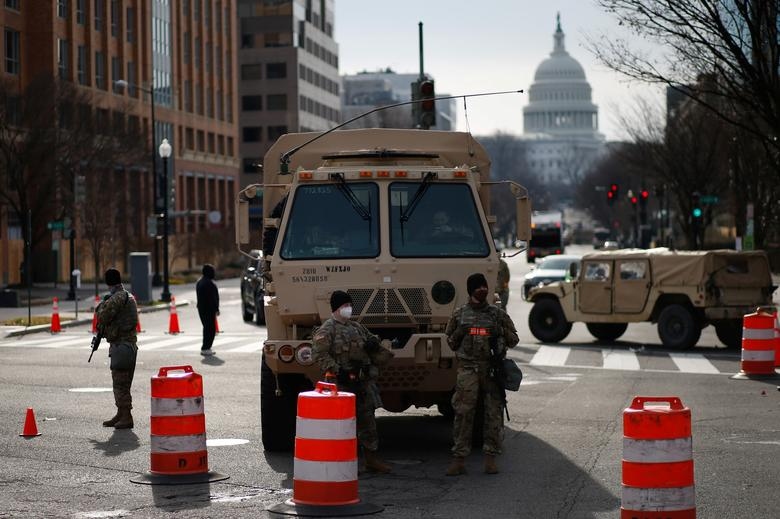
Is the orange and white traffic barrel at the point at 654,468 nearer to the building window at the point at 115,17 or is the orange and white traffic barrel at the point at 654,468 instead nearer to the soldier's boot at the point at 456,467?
the soldier's boot at the point at 456,467

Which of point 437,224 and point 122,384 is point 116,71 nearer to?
point 122,384

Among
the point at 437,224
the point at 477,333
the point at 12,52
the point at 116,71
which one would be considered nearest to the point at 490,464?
the point at 477,333

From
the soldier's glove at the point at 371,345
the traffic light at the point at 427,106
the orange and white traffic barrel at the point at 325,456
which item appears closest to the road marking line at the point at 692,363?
the traffic light at the point at 427,106

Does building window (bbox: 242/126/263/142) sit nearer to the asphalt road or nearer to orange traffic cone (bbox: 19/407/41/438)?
the asphalt road

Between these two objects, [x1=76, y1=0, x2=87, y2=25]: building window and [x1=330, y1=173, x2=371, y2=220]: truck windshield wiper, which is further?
[x1=76, y1=0, x2=87, y2=25]: building window

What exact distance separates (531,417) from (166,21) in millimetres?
80404

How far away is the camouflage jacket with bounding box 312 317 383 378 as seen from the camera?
12.5 m

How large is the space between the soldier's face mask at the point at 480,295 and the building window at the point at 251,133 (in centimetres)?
12797

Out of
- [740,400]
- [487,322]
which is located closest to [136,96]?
[740,400]

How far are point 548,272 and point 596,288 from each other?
17398 mm

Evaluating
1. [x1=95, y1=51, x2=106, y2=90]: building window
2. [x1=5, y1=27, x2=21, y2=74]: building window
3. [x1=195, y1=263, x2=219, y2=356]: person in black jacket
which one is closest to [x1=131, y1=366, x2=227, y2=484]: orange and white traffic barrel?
[x1=195, y1=263, x2=219, y2=356]: person in black jacket

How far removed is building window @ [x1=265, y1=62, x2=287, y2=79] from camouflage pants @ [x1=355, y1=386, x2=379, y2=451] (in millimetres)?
126775

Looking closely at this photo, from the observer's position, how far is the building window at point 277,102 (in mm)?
138625

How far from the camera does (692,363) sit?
83.9 ft
